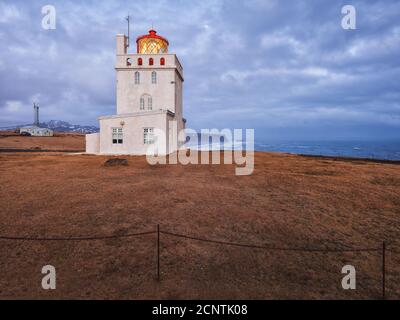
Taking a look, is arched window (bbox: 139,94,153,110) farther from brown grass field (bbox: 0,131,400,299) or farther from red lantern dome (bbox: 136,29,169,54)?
brown grass field (bbox: 0,131,400,299)

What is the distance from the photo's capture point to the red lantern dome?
3017cm

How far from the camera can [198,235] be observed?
7.67 m

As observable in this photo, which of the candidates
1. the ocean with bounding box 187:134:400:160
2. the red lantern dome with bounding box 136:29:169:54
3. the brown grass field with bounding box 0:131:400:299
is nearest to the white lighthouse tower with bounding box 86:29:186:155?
the red lantern dome with bounding box 136:29:169:54

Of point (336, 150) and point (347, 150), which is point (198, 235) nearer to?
point (336, 150)

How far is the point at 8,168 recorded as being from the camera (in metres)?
17.6

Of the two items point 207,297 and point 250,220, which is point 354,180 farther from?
point 207,297

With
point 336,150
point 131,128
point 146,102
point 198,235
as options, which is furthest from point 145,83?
point 336,150

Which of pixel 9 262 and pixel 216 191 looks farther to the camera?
pixel 216 191

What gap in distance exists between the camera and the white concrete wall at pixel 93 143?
27984mm

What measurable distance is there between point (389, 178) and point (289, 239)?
11.7 meters

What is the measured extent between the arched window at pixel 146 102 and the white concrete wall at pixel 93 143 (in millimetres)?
5887

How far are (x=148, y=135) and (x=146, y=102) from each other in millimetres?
6055

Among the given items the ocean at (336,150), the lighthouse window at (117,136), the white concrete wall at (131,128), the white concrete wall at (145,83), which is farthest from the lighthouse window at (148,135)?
the ocean at (336,150)
